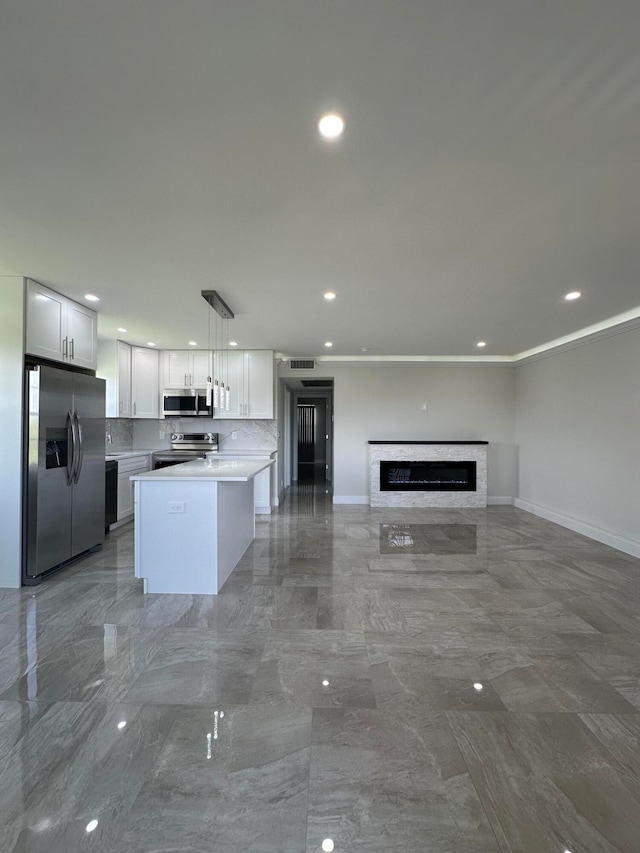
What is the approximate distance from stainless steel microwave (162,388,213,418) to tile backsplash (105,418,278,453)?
417 millimetres

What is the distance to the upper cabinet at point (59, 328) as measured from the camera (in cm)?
357

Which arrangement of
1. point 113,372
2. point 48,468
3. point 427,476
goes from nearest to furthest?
point 48,468, point 113,372, point 427,476

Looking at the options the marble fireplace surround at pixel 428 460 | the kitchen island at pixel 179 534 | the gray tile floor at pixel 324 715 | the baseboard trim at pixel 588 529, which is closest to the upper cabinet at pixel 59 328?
the kitchen island at pixel 179 534

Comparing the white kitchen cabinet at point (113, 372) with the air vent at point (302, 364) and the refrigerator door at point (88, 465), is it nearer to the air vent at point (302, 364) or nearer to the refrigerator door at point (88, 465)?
the refrigerator door at point (88, 465)

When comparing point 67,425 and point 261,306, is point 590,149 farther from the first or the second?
point 67,425

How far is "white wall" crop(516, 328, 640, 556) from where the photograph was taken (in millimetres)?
4504

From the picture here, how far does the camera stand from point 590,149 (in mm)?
1810

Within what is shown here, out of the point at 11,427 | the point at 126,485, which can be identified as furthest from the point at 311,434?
the point at 11,427

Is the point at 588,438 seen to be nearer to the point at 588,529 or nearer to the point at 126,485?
the point at 588,529

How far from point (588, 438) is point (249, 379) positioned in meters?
4.69

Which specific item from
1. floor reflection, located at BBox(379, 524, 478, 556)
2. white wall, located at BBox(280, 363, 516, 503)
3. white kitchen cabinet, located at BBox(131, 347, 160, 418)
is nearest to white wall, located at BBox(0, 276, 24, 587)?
white kitchen cabinet, located at BBox(131, 347, 160, 418)

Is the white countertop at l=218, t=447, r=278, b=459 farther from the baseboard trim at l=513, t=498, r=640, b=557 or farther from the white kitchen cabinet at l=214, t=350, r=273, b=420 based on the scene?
the baseboard trim at l=513, t=498, r=640, b=557

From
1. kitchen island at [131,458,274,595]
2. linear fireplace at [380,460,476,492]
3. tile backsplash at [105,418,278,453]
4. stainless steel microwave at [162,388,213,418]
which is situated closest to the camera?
kitchen island at [131,458,274,595]

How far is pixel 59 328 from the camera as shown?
3.90m
